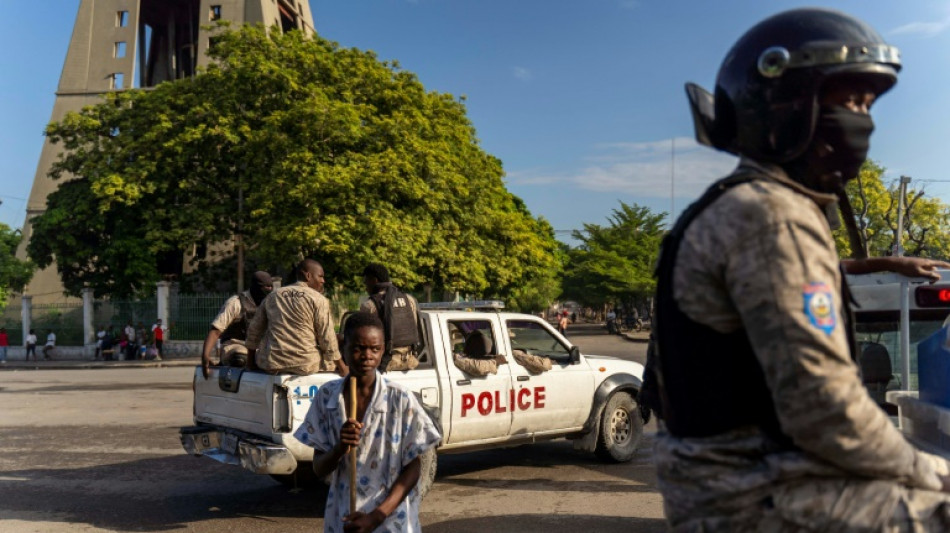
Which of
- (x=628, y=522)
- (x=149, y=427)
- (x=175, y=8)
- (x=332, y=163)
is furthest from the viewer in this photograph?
(x=175, y=8)

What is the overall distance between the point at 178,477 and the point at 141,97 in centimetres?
2759

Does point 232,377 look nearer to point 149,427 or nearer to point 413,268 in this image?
point 149,427

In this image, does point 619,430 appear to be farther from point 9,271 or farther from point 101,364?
point 9,271

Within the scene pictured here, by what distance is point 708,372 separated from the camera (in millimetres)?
1583

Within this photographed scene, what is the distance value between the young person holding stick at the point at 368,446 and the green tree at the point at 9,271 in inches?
1514

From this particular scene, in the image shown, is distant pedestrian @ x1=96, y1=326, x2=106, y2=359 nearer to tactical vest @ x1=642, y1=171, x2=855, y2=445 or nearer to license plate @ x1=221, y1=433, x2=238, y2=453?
license plate @ x1=221, y1=433, x2=238, y2=453

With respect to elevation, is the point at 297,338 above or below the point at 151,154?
below

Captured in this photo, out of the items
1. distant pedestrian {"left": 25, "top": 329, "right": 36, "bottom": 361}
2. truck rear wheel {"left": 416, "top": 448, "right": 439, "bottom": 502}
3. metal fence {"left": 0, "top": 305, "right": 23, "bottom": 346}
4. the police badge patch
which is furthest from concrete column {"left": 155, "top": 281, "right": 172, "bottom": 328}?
the police badge patch

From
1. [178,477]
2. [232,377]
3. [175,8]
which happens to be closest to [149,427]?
[178,477]

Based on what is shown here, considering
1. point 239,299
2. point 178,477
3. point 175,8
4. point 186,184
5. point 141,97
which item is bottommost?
point 178,477

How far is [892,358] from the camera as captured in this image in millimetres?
5320

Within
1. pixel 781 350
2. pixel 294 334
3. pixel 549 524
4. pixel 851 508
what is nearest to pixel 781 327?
pixel 781 350

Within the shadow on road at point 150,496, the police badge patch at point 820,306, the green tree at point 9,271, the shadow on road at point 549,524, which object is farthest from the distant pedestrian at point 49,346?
the police badge patch at point 820,306

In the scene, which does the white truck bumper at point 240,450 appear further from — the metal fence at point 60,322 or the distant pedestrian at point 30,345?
the metal fence at point 60,322
